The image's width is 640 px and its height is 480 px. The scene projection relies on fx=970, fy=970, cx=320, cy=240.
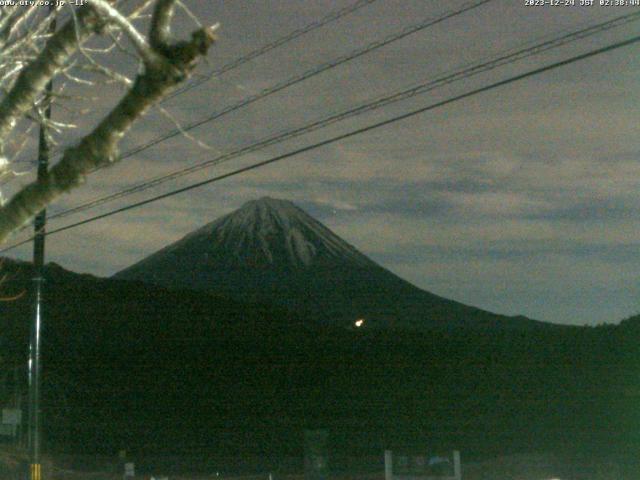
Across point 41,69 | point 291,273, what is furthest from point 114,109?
point 291,273

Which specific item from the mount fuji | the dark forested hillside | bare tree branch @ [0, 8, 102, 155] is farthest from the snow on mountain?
bare tree branch @ [0, 8, 102, 155]

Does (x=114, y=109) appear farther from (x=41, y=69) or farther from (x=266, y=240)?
(x=266, y=240)

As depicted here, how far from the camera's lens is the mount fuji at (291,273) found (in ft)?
314

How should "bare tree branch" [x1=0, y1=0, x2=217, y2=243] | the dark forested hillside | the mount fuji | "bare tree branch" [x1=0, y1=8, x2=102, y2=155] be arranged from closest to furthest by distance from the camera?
"bare tree branch" [x1=0, y1=0, x2=217, y2=243], "bare tree branch" [x1=0, y1=8, x2=102, y2=155], the dark forested hillside, the mount fuji

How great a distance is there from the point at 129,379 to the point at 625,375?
23.7 m

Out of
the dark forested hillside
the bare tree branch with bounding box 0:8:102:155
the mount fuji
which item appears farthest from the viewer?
the mount fuji

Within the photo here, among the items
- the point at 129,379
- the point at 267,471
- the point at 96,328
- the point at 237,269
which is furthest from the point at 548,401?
the point at 237,269

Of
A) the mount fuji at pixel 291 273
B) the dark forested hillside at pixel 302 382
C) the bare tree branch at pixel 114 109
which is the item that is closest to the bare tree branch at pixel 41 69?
the bare tree branch at pixel 114 109

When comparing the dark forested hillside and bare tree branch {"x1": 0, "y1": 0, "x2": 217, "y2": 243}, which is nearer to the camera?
bare tree branch {"x1": 0, "y1": 0, "x2": 217, "y2": 243}

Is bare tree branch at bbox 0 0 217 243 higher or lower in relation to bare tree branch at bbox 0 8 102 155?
lower

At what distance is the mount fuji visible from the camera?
314ft

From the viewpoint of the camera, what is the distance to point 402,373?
45312 mm

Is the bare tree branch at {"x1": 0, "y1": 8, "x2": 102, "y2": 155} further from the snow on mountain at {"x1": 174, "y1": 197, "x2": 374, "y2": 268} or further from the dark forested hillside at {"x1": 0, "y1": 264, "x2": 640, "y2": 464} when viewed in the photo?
the snow on mountain at {"x1": 174, "y1": 197, "x2": 374, "y2": 268}

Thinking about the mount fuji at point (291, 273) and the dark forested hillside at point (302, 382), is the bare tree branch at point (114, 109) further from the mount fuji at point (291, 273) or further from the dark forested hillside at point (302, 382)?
the mount fuji at point (291, 273)
